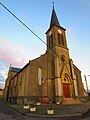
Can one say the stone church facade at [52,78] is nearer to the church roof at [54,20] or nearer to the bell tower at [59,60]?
the bell tower at [59,60]

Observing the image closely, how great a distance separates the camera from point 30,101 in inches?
827

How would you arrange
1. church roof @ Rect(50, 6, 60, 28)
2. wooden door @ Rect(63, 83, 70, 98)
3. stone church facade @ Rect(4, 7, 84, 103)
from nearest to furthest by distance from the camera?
stone church facade @ Rect(4, 7, 84, 103), wooden door @ Rect(63, 83, 70, 98), church roof @ Rect(50, 6, 60, 28)

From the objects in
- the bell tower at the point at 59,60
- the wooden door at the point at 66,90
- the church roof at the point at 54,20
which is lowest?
the wooden door at the point at 66,90

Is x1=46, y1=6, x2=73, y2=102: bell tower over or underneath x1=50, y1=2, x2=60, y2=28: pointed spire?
underneath

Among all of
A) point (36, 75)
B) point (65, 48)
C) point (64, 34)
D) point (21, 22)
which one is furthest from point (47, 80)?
point (21, 22)

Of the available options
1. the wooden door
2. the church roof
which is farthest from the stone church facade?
the church roof

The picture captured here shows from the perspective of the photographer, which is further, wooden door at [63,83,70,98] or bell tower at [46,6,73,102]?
wooden door at [63,83,70,98]

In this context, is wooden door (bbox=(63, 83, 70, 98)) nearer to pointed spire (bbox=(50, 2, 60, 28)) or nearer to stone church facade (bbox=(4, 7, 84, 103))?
stone church facade (bbox=(4, 7, 84, 103))

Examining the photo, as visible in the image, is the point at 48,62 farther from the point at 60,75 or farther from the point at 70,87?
the point at 70,87

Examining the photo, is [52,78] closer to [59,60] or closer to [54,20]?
[59,60]

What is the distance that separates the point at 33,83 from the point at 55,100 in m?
5.50

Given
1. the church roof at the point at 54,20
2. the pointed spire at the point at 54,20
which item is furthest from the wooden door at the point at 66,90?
the pointed spire at the point at 54,20

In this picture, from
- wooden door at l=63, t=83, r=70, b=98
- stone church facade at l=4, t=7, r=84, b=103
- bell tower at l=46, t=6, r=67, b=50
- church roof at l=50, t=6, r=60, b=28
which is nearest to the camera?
stone church facade at l=4, t=7, r=84, b=103

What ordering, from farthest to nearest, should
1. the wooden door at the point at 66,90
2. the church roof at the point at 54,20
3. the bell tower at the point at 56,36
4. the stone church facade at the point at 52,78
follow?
the church roof at the point at 54,20 → the bell tower at the point at 56,36 → the wooden door at the point at 66,90 → the stone church facade at the point at 52,78
